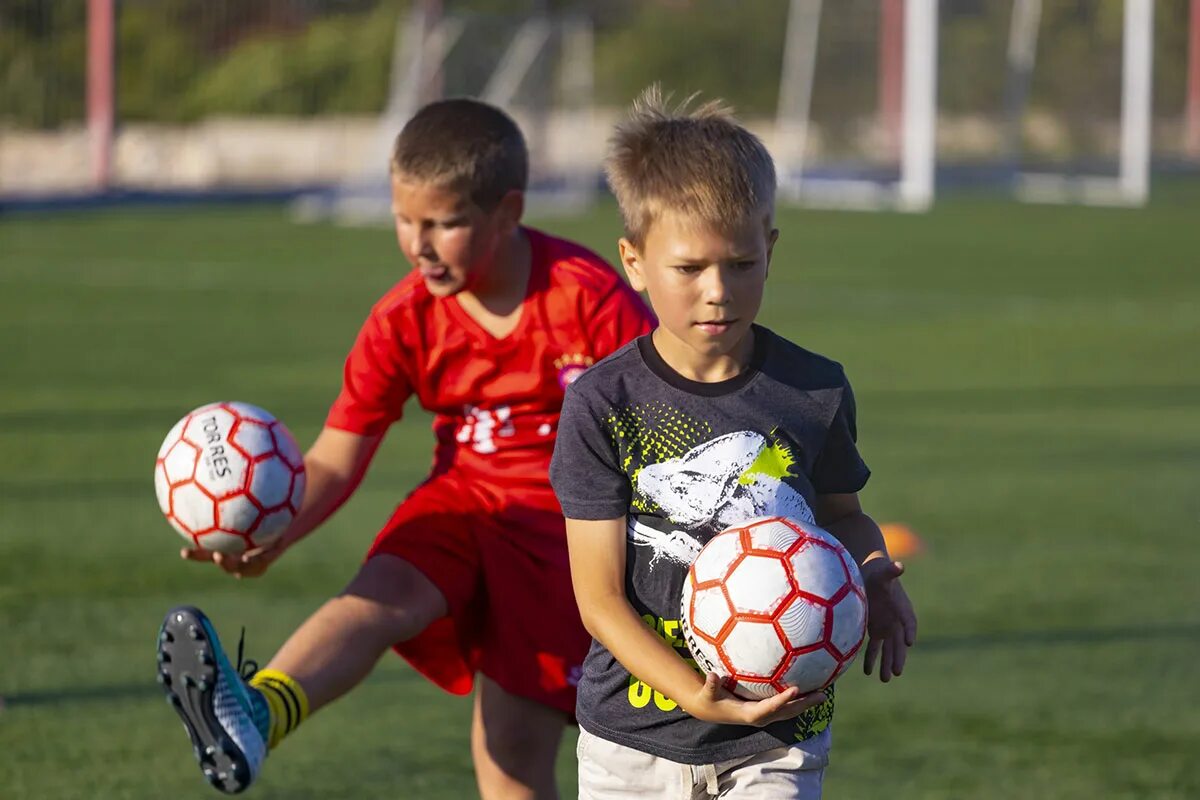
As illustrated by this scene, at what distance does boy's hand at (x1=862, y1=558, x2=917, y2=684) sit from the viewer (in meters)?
3.35

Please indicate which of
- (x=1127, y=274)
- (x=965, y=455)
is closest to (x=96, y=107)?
(x=1127, y=274)

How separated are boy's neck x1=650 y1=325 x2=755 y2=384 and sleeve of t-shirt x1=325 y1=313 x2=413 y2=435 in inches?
52.3

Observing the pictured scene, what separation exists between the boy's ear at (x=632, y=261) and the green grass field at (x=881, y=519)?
1.92 meters

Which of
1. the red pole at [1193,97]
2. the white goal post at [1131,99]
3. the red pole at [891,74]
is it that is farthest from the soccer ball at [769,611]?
the red pole at [1193,97]

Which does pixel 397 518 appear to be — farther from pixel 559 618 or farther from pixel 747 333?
pixel 747 333

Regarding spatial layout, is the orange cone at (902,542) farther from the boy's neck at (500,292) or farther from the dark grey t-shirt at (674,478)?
the dark grey t-shirt at (674,478)

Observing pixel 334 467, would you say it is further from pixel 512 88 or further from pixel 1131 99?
pixel 1131 99

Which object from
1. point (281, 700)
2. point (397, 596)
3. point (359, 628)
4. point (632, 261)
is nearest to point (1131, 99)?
point (397, 596)

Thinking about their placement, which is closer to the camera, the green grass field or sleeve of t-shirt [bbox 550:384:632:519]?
sleeve of t-shirt [bbox 550:384:632:519]

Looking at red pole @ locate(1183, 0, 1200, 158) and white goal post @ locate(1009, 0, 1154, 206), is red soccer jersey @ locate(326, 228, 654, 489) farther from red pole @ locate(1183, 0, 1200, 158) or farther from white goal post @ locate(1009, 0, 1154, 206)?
red pole @ locate(1183, 0, 1200, 158)

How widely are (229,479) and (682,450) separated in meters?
1.42

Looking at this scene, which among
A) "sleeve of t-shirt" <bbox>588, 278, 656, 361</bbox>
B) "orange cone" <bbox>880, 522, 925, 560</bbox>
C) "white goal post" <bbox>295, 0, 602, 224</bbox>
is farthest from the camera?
"white goal post" <bbox>295, 0, 602, 224</bbox>

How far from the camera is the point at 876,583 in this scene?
336 cm

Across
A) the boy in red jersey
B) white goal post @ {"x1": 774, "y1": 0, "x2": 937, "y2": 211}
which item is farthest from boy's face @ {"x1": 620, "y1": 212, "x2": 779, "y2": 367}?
white goal post @ {"x1": 774, "y1": 0, "x2": 937, "y2": 211}
